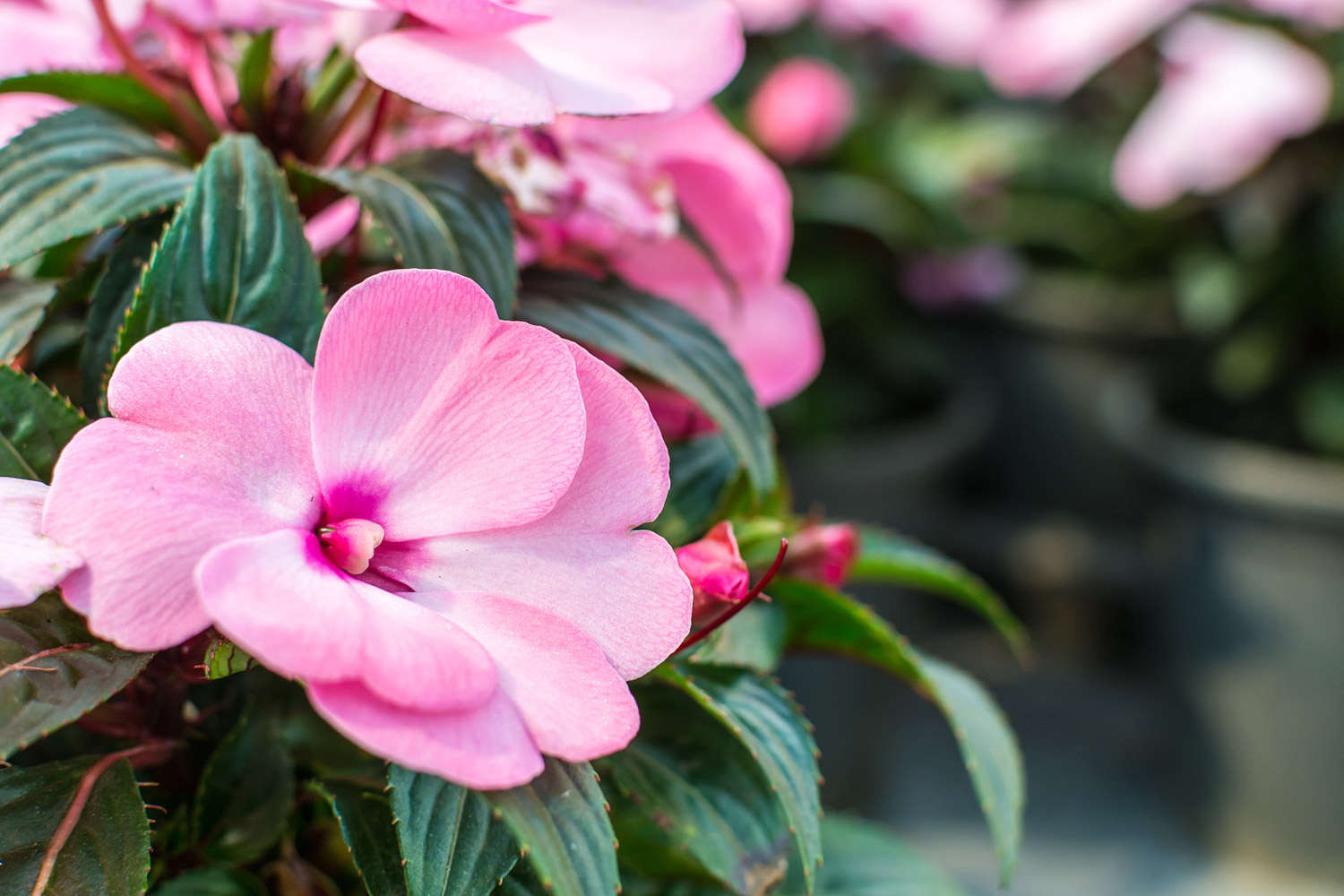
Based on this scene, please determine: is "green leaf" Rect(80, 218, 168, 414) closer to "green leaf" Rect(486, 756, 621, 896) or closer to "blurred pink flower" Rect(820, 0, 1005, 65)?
"green leaf" Rect(486, 756, 621, 896)

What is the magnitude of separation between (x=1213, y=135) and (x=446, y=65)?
3.50 feet

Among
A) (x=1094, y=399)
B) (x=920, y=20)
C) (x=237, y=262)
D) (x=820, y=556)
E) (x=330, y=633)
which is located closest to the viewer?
(x=330, y=633)

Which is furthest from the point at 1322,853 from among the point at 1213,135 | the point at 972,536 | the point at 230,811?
the point at 230,811

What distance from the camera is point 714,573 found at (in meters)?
0.32

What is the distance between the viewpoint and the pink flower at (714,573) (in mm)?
318

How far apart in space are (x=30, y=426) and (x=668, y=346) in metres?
Answer: 0.20

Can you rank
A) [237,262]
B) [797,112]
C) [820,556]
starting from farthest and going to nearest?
[797,112] < [820,556] < [237,262]

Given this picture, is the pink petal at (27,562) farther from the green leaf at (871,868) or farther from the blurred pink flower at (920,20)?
the blurred pink flower at (920,20)

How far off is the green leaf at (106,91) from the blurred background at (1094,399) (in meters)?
0.79

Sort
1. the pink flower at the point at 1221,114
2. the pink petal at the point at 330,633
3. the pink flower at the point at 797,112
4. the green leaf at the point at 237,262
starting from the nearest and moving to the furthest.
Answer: the pink petal at the point at 330,633, the green leaf at the point at 237,262, the pink flower at the point at 1221,114, the pink flower at the point at 797,112

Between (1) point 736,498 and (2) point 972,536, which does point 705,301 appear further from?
(2) point 972,536

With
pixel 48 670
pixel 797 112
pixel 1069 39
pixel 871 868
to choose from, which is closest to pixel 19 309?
pixel 48 670

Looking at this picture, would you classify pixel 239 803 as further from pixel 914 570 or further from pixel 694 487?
pixel 914 570

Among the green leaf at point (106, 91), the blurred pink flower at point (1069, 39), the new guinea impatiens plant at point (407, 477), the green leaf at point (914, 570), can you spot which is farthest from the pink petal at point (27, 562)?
the blurred pink flower at point (1069, 39)
